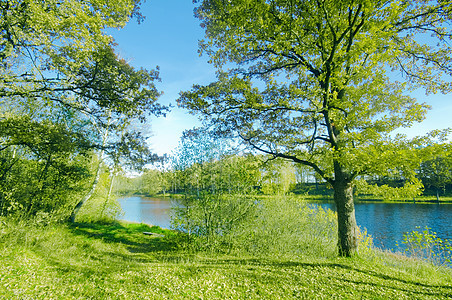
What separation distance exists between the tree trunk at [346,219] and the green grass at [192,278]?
0.44 m

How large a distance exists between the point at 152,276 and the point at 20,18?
8.06 m

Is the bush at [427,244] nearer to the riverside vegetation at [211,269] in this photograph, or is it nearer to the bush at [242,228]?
the riverside vegetation at [211,269]

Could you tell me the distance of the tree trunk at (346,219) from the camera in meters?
7.41

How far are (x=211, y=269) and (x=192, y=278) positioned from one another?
0.72 metres

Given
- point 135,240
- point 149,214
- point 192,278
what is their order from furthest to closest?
point 149,214 → point 135,240 → point 192,278

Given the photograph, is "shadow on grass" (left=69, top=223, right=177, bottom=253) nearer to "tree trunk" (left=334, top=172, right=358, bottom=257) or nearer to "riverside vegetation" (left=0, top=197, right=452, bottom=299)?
"riverside vegetation" (left=0, top=197, right=452, bottom=299)

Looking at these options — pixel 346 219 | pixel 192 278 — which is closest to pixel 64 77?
pixel 192 278

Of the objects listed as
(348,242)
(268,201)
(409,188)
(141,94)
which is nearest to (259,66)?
(141,94)

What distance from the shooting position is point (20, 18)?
5824mm

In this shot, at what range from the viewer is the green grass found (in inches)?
171

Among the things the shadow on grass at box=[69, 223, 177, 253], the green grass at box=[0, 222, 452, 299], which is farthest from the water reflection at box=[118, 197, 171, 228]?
the green grass at box=[0, 222, 452, 299]

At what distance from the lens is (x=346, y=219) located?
7.48 metres

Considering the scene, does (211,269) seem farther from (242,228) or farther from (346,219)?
(346,219)

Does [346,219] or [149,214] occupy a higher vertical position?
[346,219]
